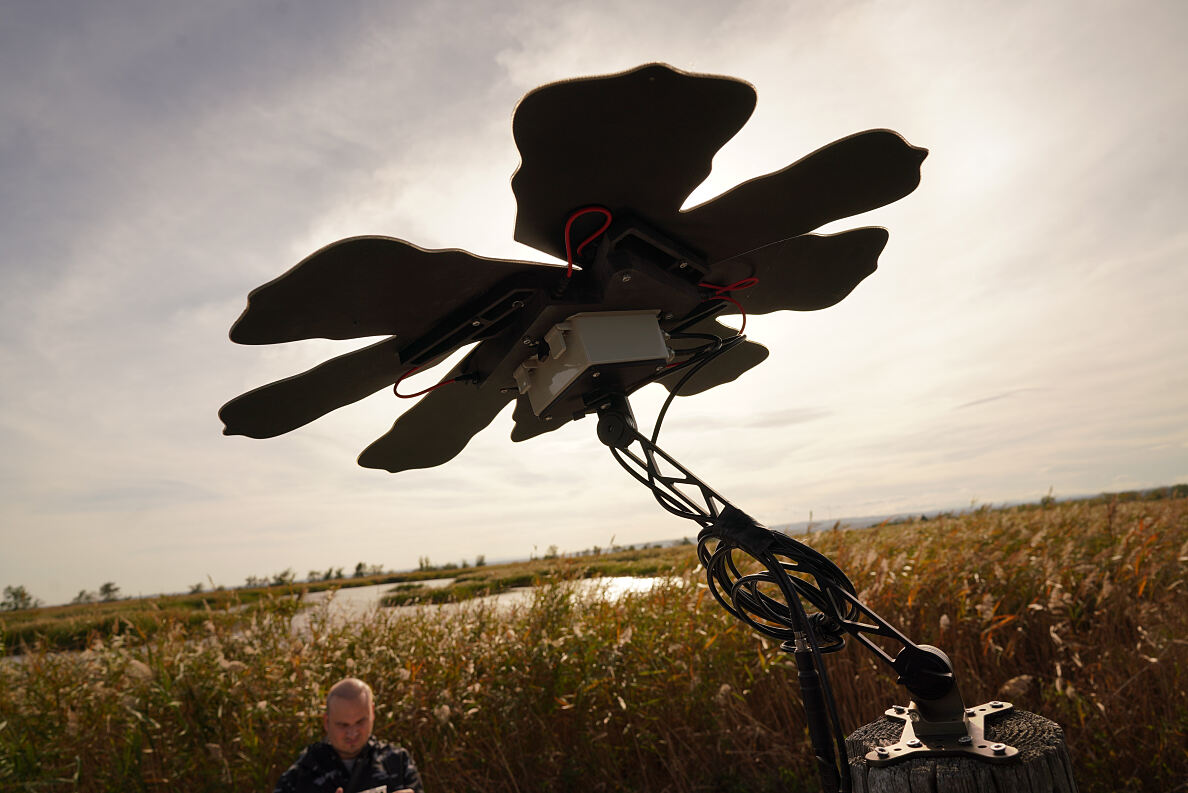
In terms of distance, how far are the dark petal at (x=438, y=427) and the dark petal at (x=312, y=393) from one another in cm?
17

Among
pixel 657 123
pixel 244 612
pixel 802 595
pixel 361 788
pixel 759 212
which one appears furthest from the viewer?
pixel 244 612

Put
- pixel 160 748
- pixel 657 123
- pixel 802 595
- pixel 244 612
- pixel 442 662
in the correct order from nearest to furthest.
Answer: pixel 657 123 < pixel 802 595 < pixel 160 748 < pixel 442 662 < pixel 244 612

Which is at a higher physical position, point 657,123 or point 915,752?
point 657,123

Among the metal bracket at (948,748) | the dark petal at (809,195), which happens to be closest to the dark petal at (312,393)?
the dark petal at (809,195)

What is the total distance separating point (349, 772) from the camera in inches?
118

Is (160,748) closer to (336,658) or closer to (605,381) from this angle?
(336,658)

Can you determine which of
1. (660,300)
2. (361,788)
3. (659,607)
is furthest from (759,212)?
(659,607)

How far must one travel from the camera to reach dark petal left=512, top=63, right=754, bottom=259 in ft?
2.53

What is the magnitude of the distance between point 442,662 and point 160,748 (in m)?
1.61

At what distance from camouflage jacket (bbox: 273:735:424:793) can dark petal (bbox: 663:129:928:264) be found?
300cm

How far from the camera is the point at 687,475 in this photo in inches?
45.7

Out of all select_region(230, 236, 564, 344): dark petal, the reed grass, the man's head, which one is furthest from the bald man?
select_region(230, 236, 564, 344): dark petal

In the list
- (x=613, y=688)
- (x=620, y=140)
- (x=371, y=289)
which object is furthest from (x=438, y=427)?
(x=613, y=688)

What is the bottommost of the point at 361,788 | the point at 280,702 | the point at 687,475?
the point at 361,788
